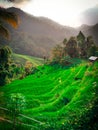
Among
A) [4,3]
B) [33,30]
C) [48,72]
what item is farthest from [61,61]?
[4,3]

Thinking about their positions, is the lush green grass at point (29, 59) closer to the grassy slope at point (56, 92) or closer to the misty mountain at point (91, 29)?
the grassy slope at point (56, 92)

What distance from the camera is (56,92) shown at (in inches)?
518

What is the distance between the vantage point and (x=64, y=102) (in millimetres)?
12508

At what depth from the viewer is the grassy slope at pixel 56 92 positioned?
10477mm

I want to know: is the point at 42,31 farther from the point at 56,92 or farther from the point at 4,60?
the point at 56,92

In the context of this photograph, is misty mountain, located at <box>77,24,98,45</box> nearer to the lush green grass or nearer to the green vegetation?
the green vegetation

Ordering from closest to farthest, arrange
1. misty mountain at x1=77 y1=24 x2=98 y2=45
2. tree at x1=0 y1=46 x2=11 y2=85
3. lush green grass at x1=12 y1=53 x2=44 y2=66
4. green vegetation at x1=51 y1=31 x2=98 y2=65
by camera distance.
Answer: misty mountain at x1=77 y1=24 x2=98 y2=45 < tree at x1=0 y1=46 x2=11 y2=85 < green vegetation at x1=51 y1=31 x2=98 y2=65 < lush green grass at x1=12 y1=53 x2=44 y2=66

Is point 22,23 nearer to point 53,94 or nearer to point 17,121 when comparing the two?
point 53,94

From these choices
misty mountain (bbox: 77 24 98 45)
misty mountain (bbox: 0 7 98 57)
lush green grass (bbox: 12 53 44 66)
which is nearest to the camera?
misty mountain (bbox: 77 24 98 45)

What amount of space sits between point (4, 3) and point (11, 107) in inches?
137

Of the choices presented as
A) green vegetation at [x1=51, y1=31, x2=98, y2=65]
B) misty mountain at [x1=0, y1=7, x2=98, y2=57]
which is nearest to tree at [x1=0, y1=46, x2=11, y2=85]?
misty mountain at [x1=0, y1=7, x2=98, y2=57]

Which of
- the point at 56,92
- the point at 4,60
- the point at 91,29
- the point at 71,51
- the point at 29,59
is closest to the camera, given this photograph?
the point at 91,29

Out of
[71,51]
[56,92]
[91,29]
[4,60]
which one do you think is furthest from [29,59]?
[91,29]

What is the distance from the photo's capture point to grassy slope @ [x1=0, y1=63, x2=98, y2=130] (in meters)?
10.5
